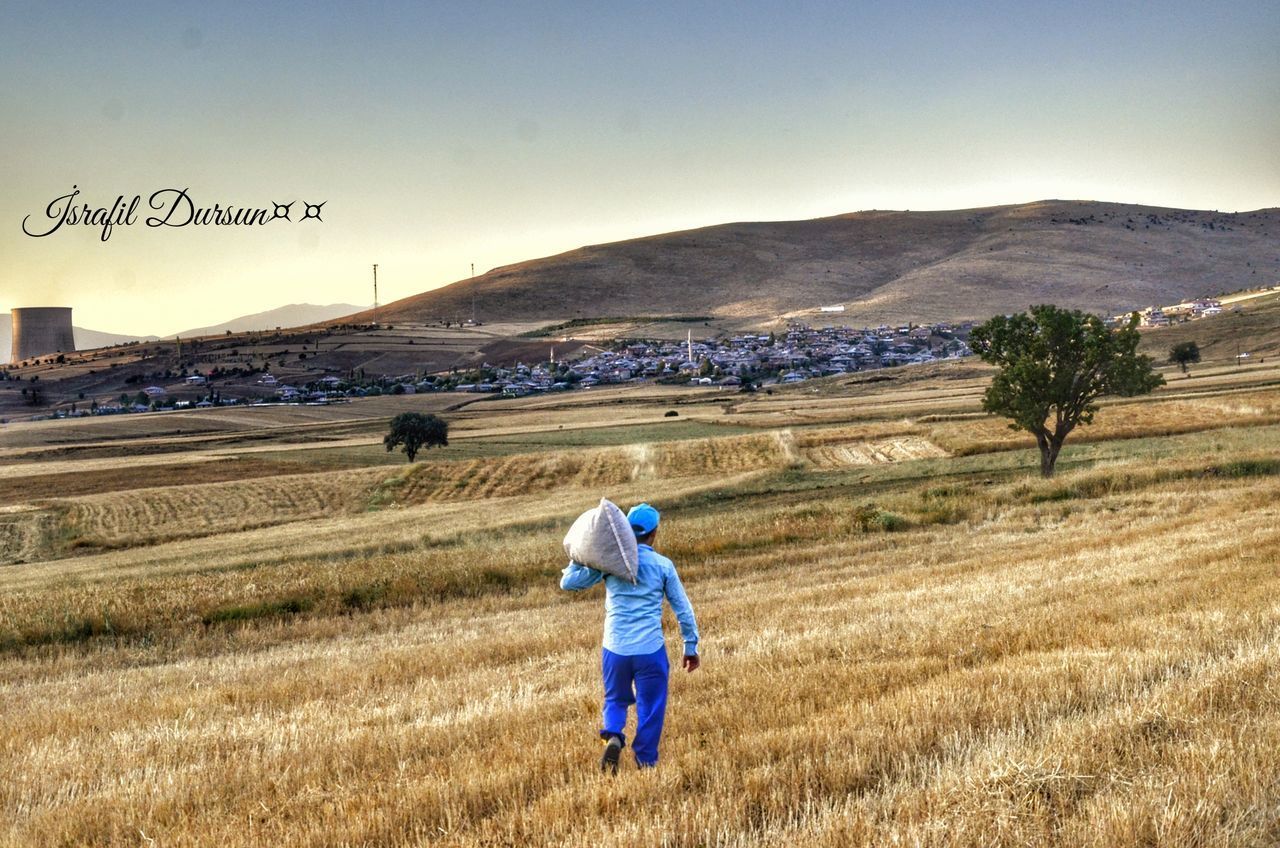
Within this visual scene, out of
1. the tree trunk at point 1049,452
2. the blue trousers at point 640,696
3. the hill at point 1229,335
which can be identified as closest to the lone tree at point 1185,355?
the hill at point 1229,335

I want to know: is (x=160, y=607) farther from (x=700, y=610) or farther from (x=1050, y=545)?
(x=1050, y=545)

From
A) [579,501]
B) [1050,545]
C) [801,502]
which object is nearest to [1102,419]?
[801,502]

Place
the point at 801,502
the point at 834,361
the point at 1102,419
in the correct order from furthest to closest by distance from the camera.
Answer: the point at 834,361 < the point at 1102,419 < the point at 801,502

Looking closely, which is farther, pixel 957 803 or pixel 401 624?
pixel 401 624

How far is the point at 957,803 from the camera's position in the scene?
527cm

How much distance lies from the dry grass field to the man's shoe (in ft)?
0.68

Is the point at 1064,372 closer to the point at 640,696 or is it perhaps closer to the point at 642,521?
the point at 642,521

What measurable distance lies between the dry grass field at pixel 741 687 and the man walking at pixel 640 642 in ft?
1.14

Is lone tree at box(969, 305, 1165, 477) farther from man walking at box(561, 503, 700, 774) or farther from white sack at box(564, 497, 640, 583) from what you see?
white sack at box(564, 497, 640, 583)

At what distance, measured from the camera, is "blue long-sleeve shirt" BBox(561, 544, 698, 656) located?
701 cm

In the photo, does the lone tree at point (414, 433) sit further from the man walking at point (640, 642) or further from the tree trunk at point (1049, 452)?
the man walking at point (640, 642)

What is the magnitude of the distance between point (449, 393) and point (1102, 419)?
281 ft

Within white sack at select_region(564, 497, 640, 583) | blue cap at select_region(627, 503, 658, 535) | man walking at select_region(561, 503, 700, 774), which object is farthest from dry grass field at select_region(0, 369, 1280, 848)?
blue cap at select_region(627, 503, 658, 535)

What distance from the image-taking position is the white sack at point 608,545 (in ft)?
22.8
